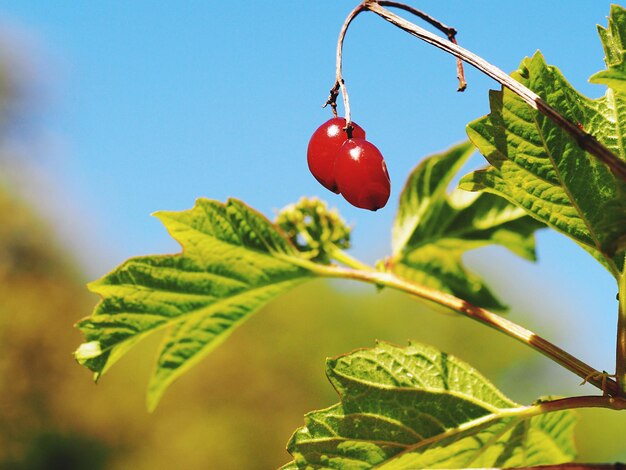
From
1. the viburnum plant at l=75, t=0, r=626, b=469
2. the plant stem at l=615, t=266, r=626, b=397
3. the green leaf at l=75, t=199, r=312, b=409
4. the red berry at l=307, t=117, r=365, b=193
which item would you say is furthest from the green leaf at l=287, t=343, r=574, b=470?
the green leaf at l=75, t=199, r=312, b=409

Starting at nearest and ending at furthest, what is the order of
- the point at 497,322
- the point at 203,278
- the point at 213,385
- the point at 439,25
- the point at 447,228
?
the point at 439,25
the point at 497,322
the point at 203,278
the point at 447,228
the point at 213,385

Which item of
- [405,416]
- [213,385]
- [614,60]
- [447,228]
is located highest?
[614,60]

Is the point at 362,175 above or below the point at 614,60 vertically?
below

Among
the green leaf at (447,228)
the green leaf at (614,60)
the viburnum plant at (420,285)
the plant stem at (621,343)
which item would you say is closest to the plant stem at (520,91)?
the viburnum plant at (420,285)

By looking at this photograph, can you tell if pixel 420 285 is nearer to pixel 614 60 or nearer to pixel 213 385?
pixel 614 60

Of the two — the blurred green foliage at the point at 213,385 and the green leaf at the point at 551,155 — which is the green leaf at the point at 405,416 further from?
the blurred green foliage at the point at 213,385

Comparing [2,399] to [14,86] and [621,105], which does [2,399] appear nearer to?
[14,86]

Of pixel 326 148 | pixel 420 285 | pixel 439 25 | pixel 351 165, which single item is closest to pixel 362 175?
pixel 351 165
